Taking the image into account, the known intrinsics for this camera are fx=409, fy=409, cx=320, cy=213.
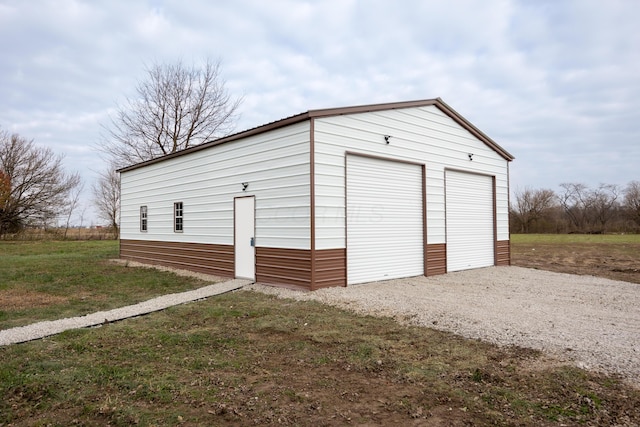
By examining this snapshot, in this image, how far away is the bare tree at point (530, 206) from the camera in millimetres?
48562

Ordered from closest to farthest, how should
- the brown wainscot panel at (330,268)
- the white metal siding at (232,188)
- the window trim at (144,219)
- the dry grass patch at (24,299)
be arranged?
the dry grass patch at (24,299) → the brown wainscot panel at (330,268) → the white metal siding at (232,188) → the window trim at (144,219)

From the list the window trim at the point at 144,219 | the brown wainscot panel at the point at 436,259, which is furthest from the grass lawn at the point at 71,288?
the brown wainscot panel at the point at 436,259

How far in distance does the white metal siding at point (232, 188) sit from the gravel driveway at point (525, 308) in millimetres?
1782

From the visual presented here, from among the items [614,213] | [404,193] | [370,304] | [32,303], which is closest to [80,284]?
[32,303]

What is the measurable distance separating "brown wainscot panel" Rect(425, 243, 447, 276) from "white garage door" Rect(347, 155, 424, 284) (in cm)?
27

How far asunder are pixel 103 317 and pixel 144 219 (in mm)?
10304

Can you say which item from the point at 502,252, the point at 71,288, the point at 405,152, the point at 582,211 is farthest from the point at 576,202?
the point at 71,288

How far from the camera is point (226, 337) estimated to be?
596 centimetres

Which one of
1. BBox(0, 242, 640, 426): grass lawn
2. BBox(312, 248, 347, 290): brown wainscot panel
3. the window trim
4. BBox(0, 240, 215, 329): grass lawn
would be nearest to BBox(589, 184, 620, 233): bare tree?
BBox(312, 248, 347, 290): brown wainscot panel

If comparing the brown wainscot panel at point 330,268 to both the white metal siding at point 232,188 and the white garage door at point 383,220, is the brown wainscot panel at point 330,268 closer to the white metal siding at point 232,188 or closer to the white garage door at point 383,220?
the white garage door at point 383,220

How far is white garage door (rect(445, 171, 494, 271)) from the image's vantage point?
13.1m

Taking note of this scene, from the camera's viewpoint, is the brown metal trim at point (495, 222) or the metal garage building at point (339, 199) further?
the brown metal trim at point (495, 222)

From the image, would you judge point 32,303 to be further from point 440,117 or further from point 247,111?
point 247,111

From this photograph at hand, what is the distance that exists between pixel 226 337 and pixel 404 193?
23.7 feet
